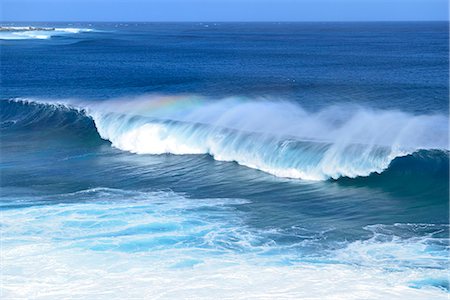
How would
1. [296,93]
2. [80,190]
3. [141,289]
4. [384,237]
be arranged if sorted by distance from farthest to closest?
[296,93], [80,190], [384,237], [141,289]

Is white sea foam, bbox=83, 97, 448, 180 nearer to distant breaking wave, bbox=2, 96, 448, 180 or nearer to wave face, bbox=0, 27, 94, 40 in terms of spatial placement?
distant breaking wave, bbox=2, 96, 448, 180

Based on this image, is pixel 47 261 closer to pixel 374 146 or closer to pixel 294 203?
pixel 294 203

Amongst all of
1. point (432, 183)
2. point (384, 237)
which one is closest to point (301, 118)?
point (432, 183)

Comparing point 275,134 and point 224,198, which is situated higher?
point 275,134

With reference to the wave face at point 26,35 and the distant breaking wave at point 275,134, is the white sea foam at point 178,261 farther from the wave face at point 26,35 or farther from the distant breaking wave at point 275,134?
the wave face at point 26,35

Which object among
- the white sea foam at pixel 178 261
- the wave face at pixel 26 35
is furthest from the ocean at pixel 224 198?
the wave face at pixel 26 35

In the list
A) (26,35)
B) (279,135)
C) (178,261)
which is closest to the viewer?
(178,261)

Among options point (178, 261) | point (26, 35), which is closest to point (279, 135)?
point (178, 261)

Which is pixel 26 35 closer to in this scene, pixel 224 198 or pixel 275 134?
pixel 275 134
